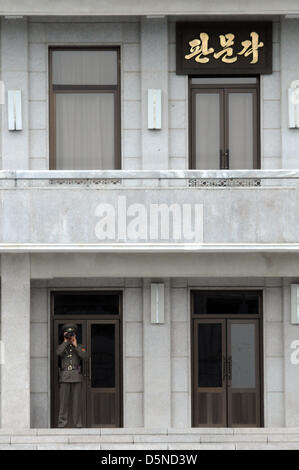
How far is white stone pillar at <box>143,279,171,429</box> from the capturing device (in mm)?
16906

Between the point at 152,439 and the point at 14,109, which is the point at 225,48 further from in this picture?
the point at 152,439

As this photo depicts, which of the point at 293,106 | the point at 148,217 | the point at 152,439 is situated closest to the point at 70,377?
the point at 152,439

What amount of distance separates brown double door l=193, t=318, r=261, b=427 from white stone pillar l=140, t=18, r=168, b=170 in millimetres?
3468

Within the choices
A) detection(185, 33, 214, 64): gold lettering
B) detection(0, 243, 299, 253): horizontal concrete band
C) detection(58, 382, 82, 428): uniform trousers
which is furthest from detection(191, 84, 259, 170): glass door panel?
detection(58, 382, 82, 428): uniform trousers

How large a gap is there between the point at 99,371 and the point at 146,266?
8.43 feet

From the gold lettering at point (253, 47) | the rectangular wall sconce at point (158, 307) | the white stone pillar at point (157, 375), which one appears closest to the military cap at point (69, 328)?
the white stone pillar at point (157, 375)

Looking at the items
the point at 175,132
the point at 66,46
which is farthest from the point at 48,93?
the point at 175,132

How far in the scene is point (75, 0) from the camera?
1645 cm

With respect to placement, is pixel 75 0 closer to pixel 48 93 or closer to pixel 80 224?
pixel 48 93

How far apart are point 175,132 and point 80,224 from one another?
311 centimetres

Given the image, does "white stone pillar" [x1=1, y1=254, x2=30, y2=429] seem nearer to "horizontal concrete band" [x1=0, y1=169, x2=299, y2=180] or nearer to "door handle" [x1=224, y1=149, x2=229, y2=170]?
"horizontal concrete band" [x1=0, y1=169, x2=299, y2=180]

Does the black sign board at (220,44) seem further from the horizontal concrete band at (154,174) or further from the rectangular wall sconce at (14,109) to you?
the rectangular wall sconce at (14,109)

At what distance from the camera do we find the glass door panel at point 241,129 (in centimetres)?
1742

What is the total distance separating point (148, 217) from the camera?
15633mm
